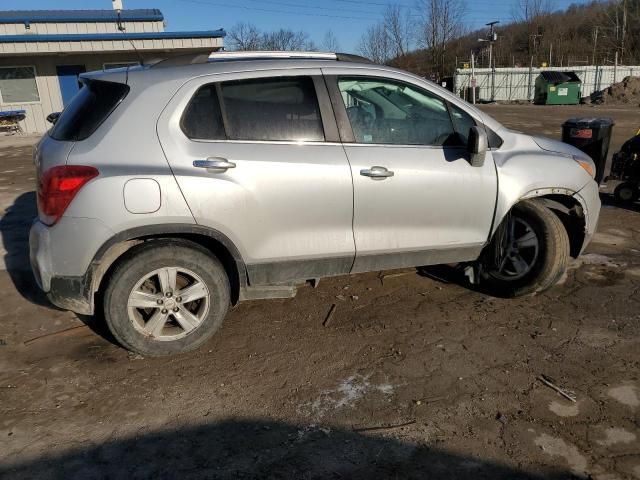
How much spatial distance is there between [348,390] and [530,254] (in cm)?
199

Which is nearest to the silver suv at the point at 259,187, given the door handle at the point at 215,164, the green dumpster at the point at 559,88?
the door handle at the point at 215,164

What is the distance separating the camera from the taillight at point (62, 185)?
3.18m

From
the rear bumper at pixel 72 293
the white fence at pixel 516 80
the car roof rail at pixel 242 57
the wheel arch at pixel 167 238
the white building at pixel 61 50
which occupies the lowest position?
the rear bumper at pixel 72 293

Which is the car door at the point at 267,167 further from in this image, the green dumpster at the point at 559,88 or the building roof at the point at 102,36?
the green dumpster at the point at 559,88

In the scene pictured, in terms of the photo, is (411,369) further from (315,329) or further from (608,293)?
(608,293)

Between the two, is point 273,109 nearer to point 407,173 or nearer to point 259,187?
point 259,187

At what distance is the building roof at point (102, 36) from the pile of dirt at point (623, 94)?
23609 mm

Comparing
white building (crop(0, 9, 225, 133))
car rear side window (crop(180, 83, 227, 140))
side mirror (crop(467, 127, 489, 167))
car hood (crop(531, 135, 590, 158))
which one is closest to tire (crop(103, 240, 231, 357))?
car rear side window (crop(180, 83, 227, 140))

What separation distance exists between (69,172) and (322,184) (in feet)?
5.14

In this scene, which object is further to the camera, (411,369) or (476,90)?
(476,90)

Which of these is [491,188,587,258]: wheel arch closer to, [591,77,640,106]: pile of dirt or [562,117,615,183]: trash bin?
[562,117,615,183]: trash bin

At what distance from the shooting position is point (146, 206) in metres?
3.25

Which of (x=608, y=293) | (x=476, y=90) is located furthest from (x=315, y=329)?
(x=476, y=90)

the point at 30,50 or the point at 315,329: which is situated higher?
the point at 30,50
